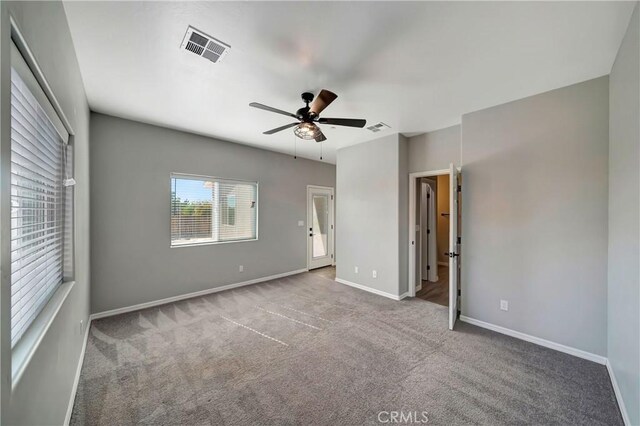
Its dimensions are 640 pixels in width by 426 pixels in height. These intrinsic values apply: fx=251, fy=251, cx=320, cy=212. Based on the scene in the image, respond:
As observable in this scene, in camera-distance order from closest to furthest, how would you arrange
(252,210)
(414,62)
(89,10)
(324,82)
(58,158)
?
(89,10)
(58,158)
(414,62)
(324,82)
(252,210)

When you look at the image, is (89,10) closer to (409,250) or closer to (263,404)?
(263,404)

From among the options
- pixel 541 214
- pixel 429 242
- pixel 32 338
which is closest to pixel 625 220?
pixel 541 214

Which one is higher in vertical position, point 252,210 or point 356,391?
point 252,210

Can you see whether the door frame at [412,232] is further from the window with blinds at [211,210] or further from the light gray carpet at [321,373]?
the window with blinds at [211,210]

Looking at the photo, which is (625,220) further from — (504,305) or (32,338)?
(32,338)

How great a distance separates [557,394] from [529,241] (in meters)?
1.46

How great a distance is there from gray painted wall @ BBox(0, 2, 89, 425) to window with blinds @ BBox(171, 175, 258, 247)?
1.83 metres

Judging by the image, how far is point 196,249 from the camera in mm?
4254

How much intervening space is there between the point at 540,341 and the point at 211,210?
16.2ft

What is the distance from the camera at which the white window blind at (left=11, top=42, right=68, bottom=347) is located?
1.12 metres

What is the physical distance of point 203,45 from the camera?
6.60 feet

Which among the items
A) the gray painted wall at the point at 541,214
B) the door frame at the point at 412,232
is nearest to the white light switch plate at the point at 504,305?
the gray painted wall at the point at 541,214

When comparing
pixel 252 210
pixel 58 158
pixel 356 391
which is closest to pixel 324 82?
pixel 58 158

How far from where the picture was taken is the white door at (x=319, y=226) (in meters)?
6.07
